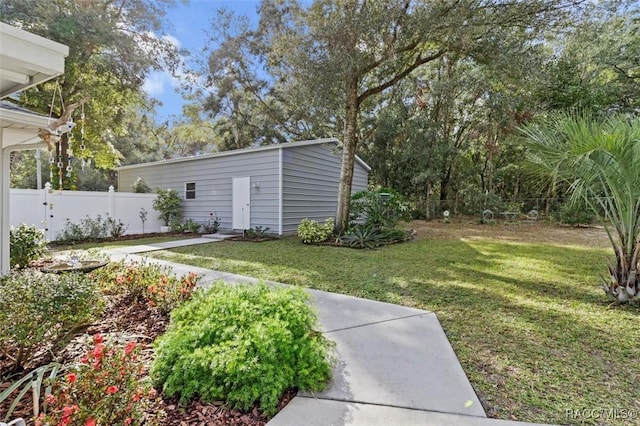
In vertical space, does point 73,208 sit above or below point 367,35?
below

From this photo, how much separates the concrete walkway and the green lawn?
157 millimetres

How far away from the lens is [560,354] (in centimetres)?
248

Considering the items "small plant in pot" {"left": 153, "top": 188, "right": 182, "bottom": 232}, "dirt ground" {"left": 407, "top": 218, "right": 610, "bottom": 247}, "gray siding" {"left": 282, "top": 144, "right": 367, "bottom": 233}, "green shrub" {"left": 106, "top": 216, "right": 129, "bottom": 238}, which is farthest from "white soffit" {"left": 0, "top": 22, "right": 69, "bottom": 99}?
"small plant in pot" {"left": 153, "top": 188, "right": 182, "bottom": 232}

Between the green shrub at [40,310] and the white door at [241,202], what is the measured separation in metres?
7.42

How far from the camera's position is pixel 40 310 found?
2.14m

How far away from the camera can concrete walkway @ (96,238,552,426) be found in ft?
5.58

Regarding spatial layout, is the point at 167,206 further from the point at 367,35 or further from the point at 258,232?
the point at 367,35

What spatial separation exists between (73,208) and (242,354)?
9.85m

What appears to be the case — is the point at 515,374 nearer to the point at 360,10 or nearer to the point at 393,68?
the point at 360,10

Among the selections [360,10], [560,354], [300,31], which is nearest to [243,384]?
[560,354]

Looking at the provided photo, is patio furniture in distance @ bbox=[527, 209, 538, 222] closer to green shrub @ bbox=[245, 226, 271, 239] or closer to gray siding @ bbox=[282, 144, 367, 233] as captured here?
gray siding @ bbox=[282, 144, 367, 233]

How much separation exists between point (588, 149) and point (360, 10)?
597cm

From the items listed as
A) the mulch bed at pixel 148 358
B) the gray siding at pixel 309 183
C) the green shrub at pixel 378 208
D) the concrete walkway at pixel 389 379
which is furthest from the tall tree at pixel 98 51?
the concrete walkway at pixel 389 379

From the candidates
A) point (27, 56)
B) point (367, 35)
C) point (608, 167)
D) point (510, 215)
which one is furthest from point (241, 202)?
point (510, 215)
